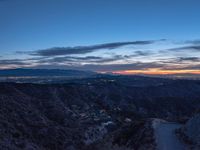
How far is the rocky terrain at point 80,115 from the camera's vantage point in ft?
196

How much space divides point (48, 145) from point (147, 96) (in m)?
103

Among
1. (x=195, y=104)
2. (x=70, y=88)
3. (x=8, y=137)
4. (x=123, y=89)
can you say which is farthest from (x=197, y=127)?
(x=123, y=89)

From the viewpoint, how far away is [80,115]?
119312 millimetres

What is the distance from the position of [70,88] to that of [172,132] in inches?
4192

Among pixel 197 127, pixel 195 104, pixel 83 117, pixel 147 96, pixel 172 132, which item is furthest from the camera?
pixel 147 96

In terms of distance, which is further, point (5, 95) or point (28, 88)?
point (28, 88)

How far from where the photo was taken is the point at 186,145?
38.7 meters

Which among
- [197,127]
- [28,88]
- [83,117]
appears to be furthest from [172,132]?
[28,88]

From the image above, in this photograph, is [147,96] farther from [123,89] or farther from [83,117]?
[83,117]

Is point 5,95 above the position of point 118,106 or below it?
above

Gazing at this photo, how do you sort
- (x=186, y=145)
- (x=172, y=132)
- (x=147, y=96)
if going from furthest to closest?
(x=147, y=96), (x=172, y=132), (x=186, y=145)

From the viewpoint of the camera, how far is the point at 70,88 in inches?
5955

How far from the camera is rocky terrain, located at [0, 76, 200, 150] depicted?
59.7 m

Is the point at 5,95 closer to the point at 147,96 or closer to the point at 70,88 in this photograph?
the point at 70,88
